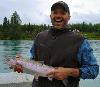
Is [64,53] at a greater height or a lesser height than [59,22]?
lesser

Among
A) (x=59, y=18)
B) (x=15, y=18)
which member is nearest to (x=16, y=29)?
(x=15, y=18)

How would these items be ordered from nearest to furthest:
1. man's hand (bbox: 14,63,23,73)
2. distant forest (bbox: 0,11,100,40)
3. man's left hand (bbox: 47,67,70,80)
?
man's left hand (bbox: 47,67,70,80) → man's hand (bbox: 14,63,23,73) → distant forest (bbox: 0,11,100,40)

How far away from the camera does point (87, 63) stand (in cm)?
458

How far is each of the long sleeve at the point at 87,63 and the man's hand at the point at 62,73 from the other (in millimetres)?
119

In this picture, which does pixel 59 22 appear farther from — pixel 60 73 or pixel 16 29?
pixel 16 29

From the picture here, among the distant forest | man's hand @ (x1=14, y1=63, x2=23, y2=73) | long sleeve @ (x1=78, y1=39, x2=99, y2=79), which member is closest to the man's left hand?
long sleeve @ (x1=78, y1=39, x2=99, y2=79)

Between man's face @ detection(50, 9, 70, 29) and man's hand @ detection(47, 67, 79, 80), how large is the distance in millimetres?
557

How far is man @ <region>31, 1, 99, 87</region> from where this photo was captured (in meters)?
4.55

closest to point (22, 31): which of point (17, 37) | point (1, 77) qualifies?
point (17, 37)

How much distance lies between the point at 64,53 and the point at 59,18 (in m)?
0.44

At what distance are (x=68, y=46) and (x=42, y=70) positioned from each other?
17.6 inches

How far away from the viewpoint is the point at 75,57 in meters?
4.61

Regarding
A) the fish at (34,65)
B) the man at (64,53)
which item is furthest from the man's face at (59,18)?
the fish at (34,65)

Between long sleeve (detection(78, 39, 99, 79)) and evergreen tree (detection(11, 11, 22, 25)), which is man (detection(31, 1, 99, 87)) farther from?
evergreen tree (detection(11, 11, 22, 25))
